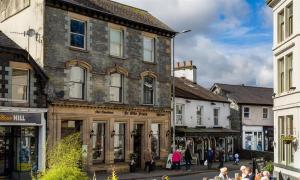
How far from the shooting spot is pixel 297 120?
70.4ft

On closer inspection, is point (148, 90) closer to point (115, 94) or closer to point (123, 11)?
point (115, 94)

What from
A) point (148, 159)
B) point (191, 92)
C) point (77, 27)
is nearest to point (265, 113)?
point (191, 92)

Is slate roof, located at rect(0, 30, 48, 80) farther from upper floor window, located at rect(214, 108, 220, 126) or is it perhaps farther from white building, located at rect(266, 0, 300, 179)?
upper floor window, located at rect(214, 108, 220, 126)

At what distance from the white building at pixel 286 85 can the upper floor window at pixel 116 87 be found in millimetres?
10704

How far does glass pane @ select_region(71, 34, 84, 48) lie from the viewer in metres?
28.9

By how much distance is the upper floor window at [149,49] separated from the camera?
34.0 m

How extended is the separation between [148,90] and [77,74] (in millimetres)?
6707

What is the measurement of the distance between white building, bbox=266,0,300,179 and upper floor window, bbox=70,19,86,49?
37.3 ft

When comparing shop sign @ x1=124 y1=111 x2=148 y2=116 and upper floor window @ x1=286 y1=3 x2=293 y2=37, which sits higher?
upper floor window @ x1=286 y1=3 x2=293 y2=37

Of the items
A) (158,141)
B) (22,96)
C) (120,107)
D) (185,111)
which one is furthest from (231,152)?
(22,96)

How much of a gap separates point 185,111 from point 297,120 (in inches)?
757

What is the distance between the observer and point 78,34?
29141 millimetres

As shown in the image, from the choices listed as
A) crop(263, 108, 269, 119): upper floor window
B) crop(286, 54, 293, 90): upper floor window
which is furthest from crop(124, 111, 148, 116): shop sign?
crop(263, 108, 269, 119): upper floor window

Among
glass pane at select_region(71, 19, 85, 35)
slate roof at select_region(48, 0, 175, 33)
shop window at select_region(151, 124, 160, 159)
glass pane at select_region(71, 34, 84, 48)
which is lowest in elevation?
shop window at select_region(151, 124, 160, 159)
